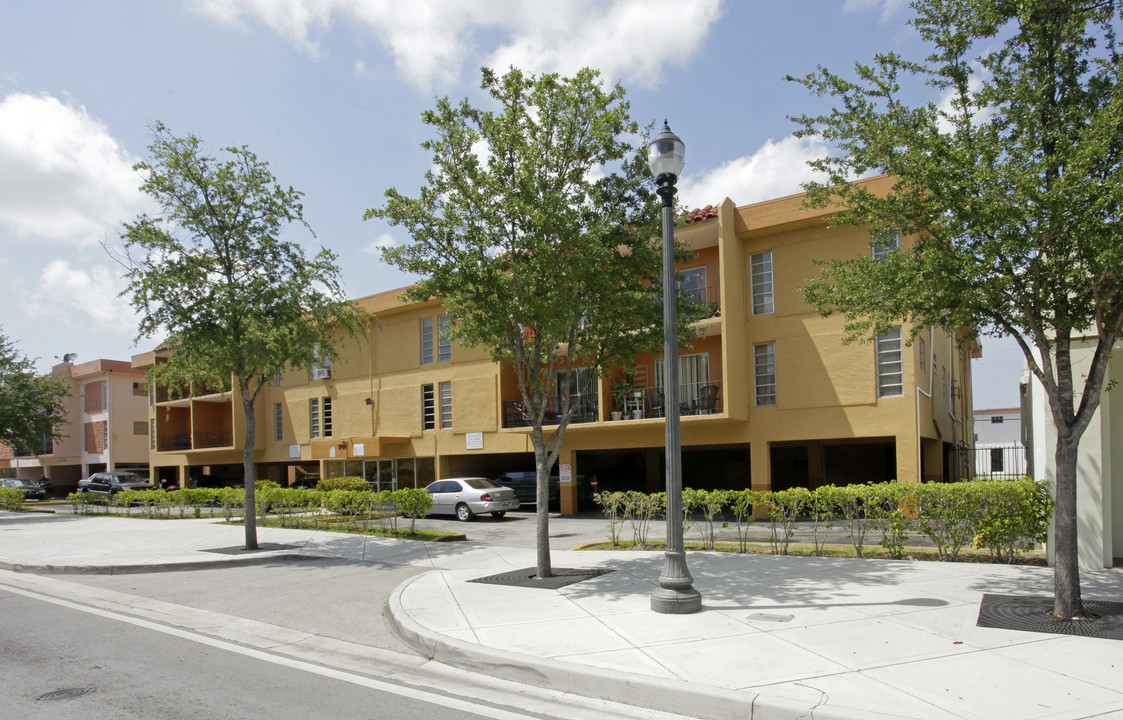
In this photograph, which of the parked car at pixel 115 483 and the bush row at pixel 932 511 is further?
the parked car at pixel 115 483

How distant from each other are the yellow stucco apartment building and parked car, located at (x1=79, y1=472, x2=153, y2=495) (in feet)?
13.5

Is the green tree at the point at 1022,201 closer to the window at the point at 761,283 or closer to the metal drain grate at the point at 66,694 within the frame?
the metal drain grate at the point at 66,694

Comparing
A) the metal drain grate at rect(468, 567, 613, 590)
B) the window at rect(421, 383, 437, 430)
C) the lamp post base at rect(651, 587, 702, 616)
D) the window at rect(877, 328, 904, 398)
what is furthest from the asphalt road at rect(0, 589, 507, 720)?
the window at rect(421, 383, 437, 430)

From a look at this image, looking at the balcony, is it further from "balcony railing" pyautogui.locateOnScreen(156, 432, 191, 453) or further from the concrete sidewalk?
"balcony railing" pyautogui.locateOnScreen(156, 432, 191, 453)

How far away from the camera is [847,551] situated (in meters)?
12.4

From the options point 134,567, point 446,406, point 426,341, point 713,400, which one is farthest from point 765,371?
point 134,567

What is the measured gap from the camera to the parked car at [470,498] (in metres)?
22.9

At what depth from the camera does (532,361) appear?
37.0ft

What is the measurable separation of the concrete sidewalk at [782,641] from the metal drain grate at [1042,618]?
8.1 inches

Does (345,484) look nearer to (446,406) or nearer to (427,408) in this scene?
(427,408)

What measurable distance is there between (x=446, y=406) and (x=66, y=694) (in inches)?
922

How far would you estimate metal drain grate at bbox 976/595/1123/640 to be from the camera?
22.5 ft

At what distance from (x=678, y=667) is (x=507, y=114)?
7.93 metres

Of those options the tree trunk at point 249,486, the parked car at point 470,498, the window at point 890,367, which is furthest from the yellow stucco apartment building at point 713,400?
the parked car at point 470,498
